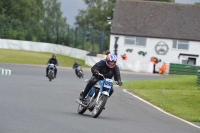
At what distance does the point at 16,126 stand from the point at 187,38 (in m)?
63.0

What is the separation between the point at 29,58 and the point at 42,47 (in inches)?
344

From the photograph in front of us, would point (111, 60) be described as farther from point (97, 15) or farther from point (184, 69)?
point (97, 15)

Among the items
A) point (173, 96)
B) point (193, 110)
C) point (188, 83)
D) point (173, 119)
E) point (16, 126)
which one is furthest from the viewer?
point (188, 83)

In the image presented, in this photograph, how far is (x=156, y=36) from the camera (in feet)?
242

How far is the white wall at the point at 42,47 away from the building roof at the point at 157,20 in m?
4.76

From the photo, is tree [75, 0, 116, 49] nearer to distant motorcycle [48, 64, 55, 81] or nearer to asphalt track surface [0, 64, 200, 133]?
distant motorcycle [48, 64, 55, 81]

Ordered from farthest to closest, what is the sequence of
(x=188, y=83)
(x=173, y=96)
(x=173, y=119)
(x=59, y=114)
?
1. (x=188, y=83)
2. (x=173, y=96)
3. (x=173, y=119)
4. (x=59, y=114)

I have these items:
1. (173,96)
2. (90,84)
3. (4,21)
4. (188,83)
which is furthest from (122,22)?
(90,84)

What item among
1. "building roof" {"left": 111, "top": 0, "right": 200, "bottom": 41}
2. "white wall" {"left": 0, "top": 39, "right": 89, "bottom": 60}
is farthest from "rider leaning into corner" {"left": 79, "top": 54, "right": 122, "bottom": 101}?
"building roof" {"left": 111, "top": 0, "right": 200, "bottom": 41}

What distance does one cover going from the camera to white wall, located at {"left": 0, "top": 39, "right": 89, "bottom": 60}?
7188 centimetres

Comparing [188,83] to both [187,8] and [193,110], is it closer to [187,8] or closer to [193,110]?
[193,110]

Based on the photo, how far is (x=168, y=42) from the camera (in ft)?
243

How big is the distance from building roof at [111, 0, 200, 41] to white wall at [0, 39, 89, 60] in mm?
4759

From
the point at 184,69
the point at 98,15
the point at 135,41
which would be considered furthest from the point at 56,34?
the point at 98,15
